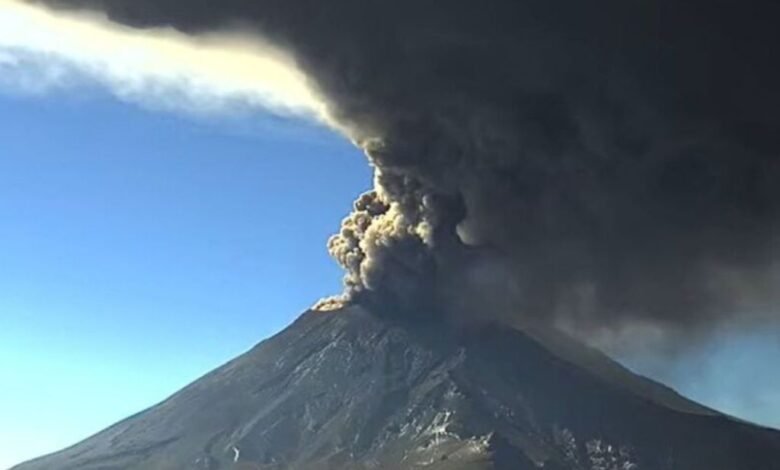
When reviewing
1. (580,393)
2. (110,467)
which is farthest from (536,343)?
(110,467)

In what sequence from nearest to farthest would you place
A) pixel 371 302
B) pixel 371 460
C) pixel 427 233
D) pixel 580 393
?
pixel 427 233 < pixel 371 302 < pixel 371 460 < pixel 580 393

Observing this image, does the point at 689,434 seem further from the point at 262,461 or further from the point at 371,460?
the point at 262,461

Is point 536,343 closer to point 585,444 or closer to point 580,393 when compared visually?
point 580,393

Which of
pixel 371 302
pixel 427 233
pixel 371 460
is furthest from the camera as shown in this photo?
pixel 371 460

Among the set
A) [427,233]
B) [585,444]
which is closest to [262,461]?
[585,444]

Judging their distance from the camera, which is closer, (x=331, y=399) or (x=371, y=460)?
(x=371, y=460)

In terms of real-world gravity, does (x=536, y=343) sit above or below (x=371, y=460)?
above
